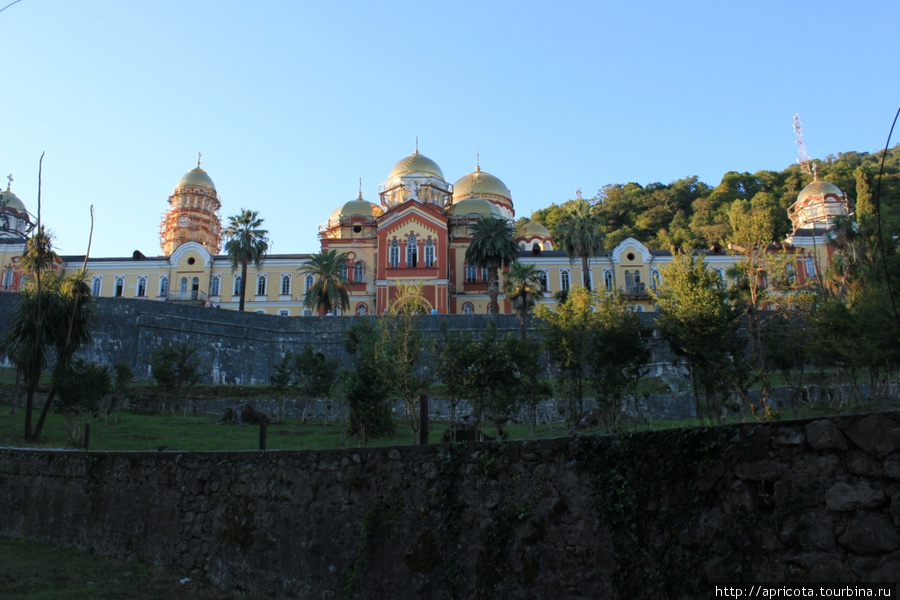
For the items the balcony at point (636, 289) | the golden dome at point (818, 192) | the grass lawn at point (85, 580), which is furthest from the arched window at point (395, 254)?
the grass lawn at point (85, 580)

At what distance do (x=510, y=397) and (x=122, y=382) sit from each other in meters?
18.1

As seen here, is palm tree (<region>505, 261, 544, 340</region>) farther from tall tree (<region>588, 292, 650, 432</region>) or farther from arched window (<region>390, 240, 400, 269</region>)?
arched window (<region>390, 240, 400, 269</region>)

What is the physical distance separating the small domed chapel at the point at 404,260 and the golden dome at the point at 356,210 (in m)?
0.09

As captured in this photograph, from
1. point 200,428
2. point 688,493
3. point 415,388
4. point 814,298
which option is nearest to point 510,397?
point 415,388

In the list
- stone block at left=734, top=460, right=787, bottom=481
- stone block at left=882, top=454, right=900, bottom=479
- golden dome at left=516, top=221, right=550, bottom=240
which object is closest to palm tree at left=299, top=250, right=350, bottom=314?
golden dome at left=516, top=221, right=550, bottom=240

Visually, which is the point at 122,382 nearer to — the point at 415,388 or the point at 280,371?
the point at 280,371

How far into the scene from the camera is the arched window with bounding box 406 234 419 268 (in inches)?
2333

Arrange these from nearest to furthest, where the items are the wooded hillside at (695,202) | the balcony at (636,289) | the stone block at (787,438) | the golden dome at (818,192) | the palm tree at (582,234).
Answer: the stone block at (787,438) → the palm tree at (582,234) → the balcony at (636,289) → the golden dome at (818,192) → the wooded hillside at (695,202)

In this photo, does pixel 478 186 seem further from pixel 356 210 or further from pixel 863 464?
pixel 863 464

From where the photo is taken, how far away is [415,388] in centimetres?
2891

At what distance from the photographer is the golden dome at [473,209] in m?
64.6

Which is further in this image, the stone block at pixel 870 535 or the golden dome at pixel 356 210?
the golden dome at pixel 356 210

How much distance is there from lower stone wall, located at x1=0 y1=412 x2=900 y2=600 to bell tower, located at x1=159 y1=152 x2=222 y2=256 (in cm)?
6757

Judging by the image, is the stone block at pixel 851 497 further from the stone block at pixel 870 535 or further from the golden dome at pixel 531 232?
the golden dome at pixel 531 232
